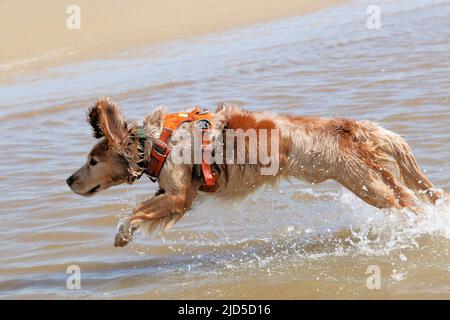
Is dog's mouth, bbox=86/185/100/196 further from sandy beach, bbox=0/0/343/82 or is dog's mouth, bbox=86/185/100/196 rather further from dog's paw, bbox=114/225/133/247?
sandy beach, bbox=0/0/343/82

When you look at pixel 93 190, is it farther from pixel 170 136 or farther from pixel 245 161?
pixel 245 161

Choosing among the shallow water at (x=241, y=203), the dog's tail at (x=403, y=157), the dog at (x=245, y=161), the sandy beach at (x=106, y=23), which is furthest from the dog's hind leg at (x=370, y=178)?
the sandy beach at (x=106, y=23)

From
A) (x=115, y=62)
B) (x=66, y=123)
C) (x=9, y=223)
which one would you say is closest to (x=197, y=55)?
(x=115, y=62)

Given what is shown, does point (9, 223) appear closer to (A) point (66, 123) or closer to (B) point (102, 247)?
(B) point (102, 247)

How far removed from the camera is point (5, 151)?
33.6 ft

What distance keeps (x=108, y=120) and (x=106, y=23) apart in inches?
465

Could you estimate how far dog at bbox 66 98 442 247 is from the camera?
20.6 feet

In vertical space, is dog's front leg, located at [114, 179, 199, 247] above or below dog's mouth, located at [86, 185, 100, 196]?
below

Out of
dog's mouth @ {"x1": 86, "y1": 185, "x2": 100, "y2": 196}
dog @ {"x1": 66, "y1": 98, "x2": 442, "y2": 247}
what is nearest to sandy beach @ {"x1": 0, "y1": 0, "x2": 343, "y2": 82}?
dog's mouth @ {"x1": 86, "y1": 185, "x2": 100, "y2": 196}

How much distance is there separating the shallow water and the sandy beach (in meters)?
1.42

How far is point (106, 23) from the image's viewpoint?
17531 millimetres

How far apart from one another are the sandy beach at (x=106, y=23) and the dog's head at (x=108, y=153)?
887 centimetres

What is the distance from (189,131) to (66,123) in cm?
540
